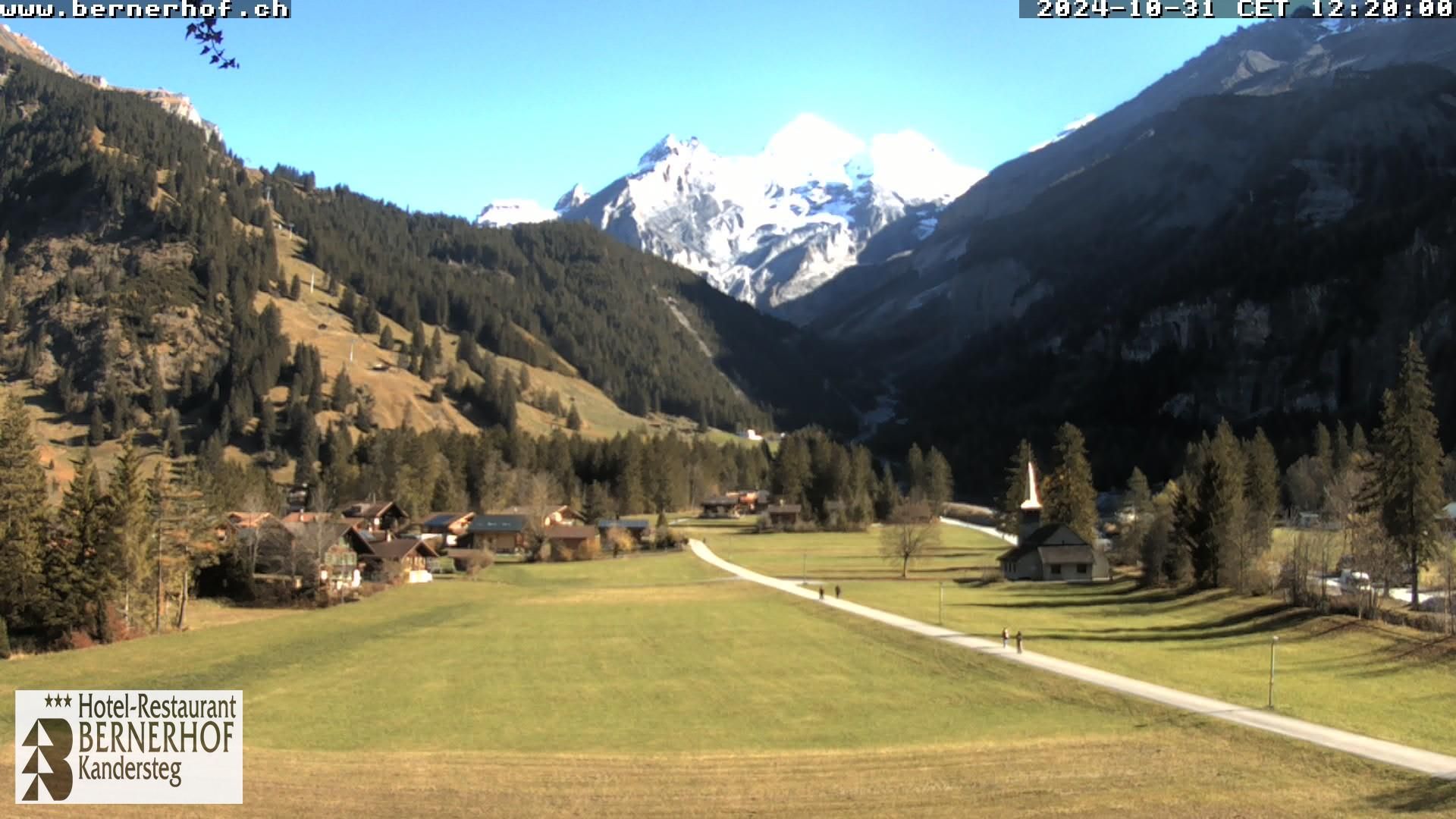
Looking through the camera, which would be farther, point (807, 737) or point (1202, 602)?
point (1202, 602)

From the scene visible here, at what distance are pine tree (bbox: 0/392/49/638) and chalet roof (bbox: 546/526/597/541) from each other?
5838cm

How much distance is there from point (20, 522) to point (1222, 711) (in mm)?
64940

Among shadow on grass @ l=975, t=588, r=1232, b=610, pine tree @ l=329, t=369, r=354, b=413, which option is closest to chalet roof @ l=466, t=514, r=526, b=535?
pine tree @ l=329, t=369, r=354, b=413

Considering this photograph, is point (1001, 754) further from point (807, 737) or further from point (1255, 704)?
point (1255, 704)

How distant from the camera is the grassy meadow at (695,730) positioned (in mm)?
25438

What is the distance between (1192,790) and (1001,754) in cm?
538

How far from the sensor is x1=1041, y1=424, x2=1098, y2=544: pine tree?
9694 centimetres

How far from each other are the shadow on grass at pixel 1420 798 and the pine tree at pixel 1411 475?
38258 millimetres

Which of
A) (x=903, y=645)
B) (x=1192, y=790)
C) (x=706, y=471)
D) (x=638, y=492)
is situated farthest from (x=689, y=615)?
(x=706, y=471)

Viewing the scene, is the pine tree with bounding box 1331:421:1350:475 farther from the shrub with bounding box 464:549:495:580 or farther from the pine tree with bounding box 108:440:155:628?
the pine tree with bounding box 108:440:155:628

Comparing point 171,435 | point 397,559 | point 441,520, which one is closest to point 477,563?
point 397,559

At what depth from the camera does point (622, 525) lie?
12575cm

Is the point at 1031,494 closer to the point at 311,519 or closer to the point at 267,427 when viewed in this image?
the point at 311,519

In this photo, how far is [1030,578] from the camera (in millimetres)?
86812
